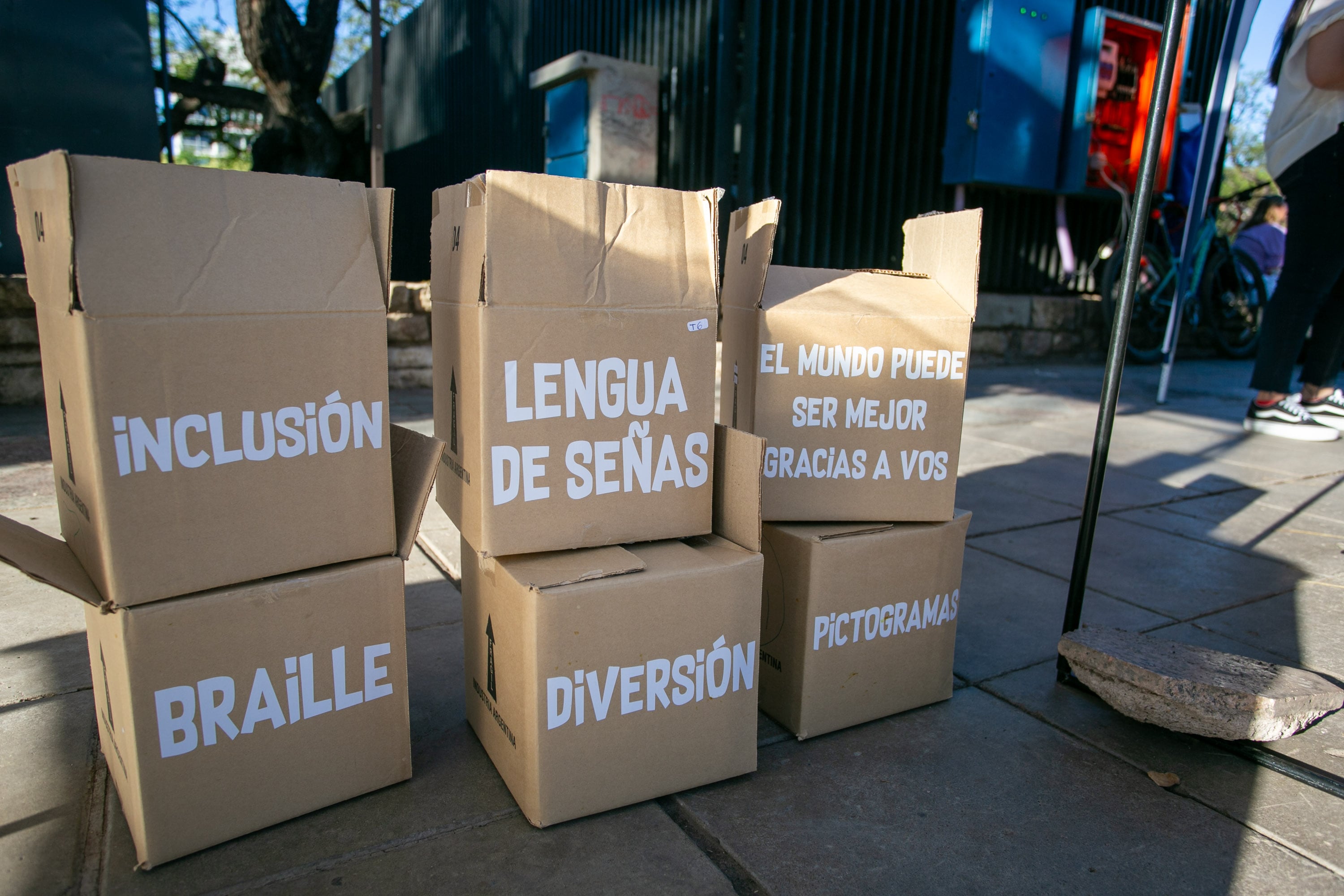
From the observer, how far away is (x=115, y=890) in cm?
120

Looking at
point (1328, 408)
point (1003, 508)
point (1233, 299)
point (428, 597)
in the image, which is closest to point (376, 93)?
point (428, 597)

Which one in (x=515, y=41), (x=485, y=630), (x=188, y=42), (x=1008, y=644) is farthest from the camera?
(x=188, y=42)

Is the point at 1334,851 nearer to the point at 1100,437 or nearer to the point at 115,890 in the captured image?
the point at 1100,437

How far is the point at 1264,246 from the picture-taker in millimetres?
7938

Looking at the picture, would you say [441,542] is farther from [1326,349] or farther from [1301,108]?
[1326,349]

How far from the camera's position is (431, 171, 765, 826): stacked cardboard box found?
135cm

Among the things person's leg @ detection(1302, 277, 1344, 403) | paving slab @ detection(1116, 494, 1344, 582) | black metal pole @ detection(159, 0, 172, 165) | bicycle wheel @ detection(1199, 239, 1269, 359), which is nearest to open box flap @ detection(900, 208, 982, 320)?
paving slab @ detection(1116, 494, 1344, 582)

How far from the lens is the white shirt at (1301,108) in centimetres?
347

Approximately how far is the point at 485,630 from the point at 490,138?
26.4ft

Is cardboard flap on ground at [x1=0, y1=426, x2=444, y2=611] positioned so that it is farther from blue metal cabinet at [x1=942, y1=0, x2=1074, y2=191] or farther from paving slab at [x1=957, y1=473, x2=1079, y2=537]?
blue metal cabinet at [x1=942, y1=0, x2=1074, y2=191]

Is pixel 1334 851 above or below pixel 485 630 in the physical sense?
below

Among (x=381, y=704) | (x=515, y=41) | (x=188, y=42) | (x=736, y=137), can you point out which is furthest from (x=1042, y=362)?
(x=188, y=42)

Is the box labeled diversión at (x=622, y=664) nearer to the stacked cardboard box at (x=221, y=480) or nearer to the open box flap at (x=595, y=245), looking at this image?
the stacked cardboard box at (x=221, y=480)

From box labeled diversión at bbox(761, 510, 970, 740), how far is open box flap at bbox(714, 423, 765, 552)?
0.17 m
